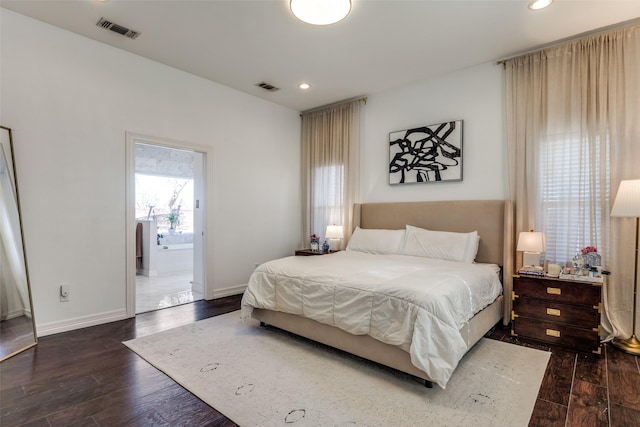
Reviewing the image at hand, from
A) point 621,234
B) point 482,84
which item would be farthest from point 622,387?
point 482,84

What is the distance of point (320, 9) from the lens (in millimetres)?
2459

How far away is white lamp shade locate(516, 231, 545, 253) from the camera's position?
3.04 meters

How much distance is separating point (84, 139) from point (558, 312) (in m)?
4.82

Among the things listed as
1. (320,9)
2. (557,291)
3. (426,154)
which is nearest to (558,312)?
(557,291)

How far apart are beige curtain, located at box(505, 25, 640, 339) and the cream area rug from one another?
1.17 metres

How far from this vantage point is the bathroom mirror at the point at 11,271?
2.68m

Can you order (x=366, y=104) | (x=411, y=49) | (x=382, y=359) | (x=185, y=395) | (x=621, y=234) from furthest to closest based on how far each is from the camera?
(x=366, y=104) → (x=411, y=49) → (x=621, y=234) → (x=382, y=359) → (x=185, y=395)

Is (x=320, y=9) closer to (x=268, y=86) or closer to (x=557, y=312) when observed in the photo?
(x=268, y=86)

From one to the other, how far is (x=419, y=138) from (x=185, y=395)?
150 inches

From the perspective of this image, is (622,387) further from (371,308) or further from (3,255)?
(3,255)

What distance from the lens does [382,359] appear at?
2297mm

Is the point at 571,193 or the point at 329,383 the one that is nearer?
the point at 329,383

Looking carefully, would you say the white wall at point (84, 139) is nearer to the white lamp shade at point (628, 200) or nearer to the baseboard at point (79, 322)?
the baseboard at point (79, 322)

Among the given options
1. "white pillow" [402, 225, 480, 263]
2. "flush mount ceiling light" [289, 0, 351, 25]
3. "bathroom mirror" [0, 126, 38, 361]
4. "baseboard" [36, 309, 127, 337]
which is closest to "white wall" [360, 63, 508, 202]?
"white pillow" [402, 225, 480, 263]
